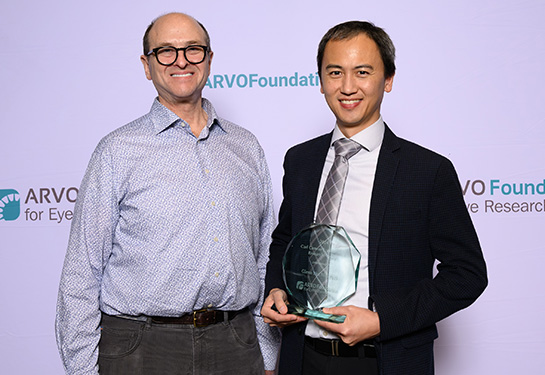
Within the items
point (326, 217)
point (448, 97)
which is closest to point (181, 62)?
point (326, 217)

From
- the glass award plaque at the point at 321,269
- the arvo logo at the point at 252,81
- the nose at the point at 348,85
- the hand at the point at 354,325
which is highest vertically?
the arvo logo at the point at 252,81

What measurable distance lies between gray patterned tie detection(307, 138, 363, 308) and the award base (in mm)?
29

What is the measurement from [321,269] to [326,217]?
14 centimetres

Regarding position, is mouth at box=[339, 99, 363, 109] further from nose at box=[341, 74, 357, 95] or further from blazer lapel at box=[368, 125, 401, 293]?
blazer lapel at box=[368, 125, 401, 293]

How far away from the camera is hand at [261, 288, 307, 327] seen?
54.8 inches

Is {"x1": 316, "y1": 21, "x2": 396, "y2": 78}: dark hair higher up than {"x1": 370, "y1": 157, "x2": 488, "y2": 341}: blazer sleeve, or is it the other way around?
{"x1": 316, "y1": 21, "x2": 396, "y2": 78}: dark hair

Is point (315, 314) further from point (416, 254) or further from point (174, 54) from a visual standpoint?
point (174, 54)

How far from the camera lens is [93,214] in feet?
5.21

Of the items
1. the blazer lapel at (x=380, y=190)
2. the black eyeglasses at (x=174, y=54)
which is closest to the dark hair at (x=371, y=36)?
the blazer lapel at (x=380, y=190)

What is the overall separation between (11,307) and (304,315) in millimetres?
1684

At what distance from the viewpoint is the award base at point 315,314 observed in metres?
1.30

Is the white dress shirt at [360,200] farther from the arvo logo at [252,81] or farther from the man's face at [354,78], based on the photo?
the arvo logo at [252,81]

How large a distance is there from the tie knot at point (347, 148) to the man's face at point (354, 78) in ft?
0.16

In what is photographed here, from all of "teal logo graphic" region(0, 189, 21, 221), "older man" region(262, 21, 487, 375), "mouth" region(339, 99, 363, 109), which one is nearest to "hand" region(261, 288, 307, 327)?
"older man" region(262, 21, 487, 375)
